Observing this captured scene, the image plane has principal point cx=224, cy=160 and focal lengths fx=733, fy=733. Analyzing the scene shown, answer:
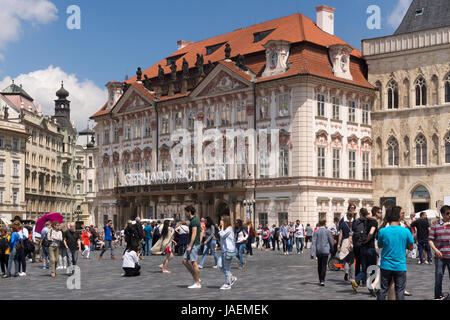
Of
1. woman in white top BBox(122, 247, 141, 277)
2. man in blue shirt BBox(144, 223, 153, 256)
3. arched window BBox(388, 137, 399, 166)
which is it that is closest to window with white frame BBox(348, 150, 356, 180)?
arched window BBox(388, 137, 399, 166)

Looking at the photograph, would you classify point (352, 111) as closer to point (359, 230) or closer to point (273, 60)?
point (273, 60)

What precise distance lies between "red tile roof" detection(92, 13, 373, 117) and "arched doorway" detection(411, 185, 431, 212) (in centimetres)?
Result: 827

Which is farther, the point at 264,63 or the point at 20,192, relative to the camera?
the point at 20,192

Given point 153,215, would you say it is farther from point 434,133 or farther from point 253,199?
point 434,133

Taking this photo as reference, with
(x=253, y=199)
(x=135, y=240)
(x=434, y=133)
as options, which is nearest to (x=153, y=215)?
(x=253, y=199)

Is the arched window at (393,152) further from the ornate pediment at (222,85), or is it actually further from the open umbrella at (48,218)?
the open umbrella at (48,218)

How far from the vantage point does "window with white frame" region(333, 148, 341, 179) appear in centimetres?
5103

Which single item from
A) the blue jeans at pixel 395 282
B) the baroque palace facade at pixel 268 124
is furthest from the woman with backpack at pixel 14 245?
the baroque palace facade at pixel 268 124

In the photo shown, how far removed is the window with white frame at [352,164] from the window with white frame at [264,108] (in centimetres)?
662

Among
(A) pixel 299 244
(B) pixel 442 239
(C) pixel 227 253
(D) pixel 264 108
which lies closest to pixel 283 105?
(D) pixel 264 108

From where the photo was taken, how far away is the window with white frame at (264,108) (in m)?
51.3

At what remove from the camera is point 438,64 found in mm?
50156

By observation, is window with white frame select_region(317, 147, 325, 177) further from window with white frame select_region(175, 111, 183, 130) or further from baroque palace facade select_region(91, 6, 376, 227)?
window with white frame select_region(175, 111, 183, 130)

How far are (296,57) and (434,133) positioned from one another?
427 inches
